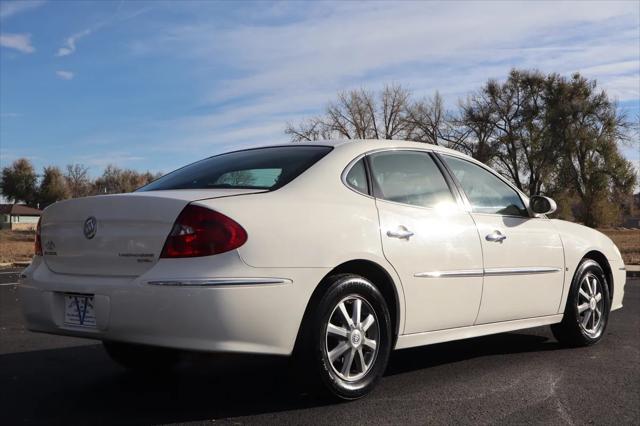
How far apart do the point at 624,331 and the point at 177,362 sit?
427 cm

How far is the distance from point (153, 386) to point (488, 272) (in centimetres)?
235

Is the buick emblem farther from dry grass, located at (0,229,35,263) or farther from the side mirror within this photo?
dry grass, located at (0,229,35,263)

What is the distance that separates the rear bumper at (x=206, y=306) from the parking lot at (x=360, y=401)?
45 centimetres

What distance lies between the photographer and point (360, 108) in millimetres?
47906

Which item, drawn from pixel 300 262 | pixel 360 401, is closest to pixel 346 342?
pixel 360 401

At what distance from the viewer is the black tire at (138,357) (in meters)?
4.65

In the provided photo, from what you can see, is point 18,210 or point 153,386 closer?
Result: point 153,386

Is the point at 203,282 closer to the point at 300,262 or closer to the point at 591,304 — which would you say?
the point at 300,262

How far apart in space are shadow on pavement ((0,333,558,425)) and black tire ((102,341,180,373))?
0.09m

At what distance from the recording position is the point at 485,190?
5.18 meters

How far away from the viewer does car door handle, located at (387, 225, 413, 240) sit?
4.12 m

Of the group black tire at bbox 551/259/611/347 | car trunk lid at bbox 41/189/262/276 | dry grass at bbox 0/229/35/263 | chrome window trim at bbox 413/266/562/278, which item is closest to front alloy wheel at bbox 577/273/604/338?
black tire at bbox 551/259/611/347

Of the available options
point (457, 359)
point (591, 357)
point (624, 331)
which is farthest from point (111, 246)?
point (624, 331)

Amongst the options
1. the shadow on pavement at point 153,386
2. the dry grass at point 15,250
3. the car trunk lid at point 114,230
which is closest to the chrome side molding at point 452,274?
the shadow on pavement at point 153,386
